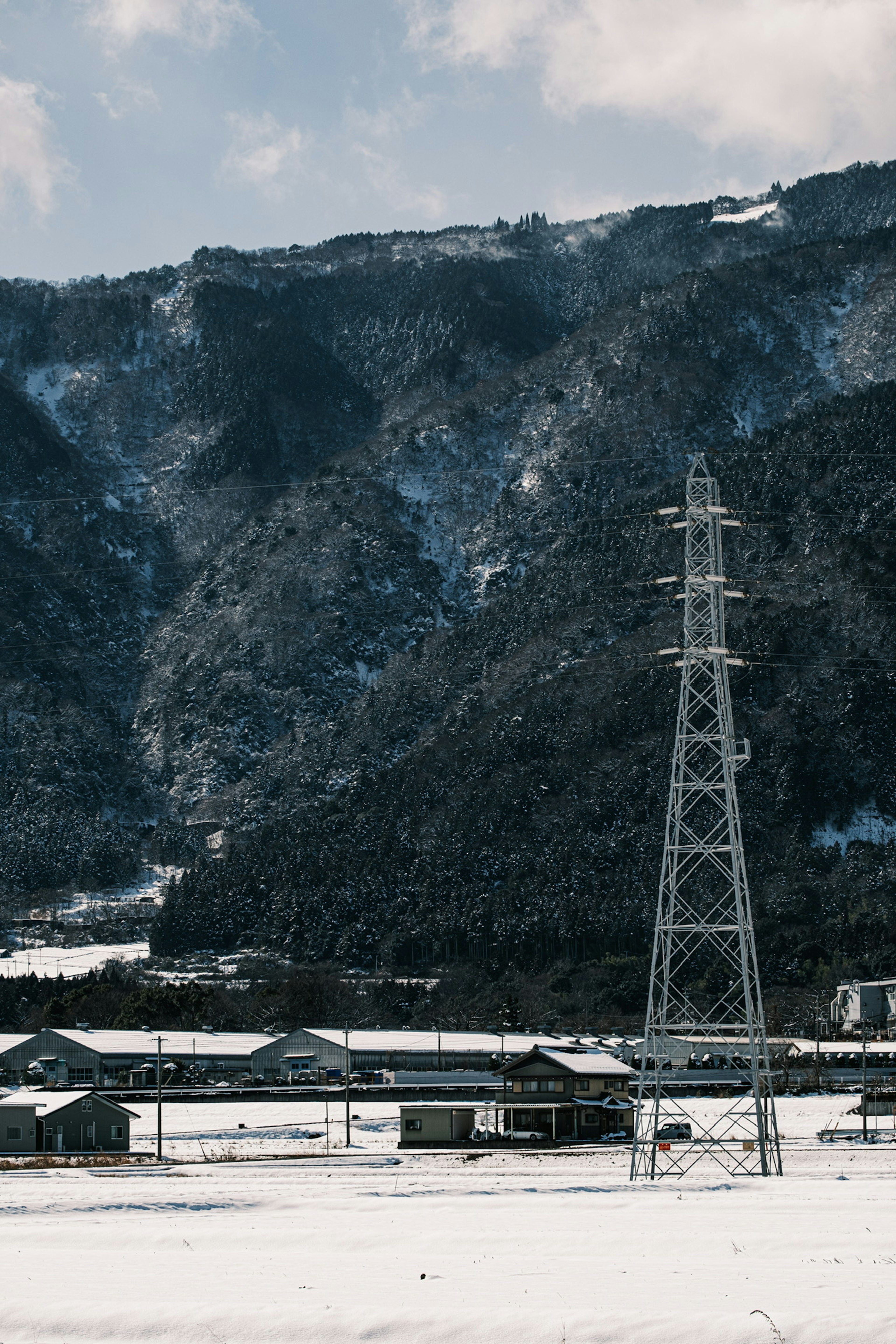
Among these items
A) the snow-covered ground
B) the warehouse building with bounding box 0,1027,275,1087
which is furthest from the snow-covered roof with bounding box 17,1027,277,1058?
the snow-covered ground

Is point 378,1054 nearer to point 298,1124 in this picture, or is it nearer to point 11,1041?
point 11,1041

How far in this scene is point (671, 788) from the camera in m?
55.5

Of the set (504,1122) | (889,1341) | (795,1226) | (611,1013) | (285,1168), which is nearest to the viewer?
(889,1341)

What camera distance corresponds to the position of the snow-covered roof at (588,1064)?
88.1 m

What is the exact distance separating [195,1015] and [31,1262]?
135 m

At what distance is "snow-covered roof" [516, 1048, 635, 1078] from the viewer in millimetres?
88062

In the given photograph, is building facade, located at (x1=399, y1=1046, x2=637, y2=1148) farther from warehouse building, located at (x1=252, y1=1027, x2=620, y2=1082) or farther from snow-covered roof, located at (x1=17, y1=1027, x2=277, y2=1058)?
snow-covered roof, located at (x1=17, y1=1027, x2=277, y2=1058)

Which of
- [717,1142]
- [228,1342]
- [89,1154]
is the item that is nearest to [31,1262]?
[228,1342]

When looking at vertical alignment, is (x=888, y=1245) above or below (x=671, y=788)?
below

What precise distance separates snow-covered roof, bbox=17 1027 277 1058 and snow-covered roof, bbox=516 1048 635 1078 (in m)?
44.7

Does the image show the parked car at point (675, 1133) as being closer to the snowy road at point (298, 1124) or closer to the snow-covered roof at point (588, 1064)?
the snowy road at point (298, 1124)

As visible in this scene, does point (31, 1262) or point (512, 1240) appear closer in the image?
point (31, 1262)

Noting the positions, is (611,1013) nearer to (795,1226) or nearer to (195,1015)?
(195,1015)

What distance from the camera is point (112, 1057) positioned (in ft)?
421
